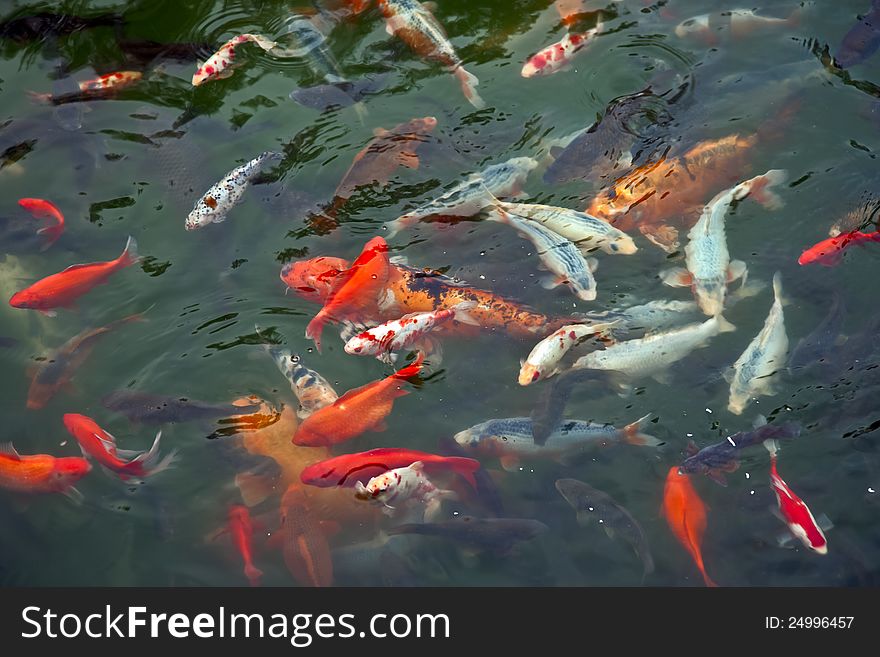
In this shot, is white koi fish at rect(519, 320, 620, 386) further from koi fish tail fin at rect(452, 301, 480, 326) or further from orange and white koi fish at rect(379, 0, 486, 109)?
orange and white koi fish at rect(379, 0, 486, 109)

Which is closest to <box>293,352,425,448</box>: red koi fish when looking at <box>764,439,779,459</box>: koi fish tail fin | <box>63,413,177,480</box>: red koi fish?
<box>63,413,177,480</box>: red koi fish

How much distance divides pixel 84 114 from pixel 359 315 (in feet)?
10.8

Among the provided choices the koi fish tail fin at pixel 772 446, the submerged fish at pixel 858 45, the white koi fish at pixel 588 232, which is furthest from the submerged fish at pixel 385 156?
the submerged fish at pixel 858 45

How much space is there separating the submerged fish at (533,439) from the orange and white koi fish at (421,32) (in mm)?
3184

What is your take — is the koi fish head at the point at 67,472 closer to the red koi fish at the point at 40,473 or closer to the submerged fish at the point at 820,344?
the red koi fish at the point at 40,473

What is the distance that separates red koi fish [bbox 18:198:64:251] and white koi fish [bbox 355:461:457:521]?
3228 millimetres

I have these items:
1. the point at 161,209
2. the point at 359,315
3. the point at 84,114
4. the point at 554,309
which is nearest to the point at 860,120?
the point at 554,309

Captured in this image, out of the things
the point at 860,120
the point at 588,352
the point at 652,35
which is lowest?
the point at 588,352

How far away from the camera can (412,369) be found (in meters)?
5.41

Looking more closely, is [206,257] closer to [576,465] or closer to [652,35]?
[576,465]

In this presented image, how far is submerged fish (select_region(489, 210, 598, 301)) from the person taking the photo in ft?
18.4

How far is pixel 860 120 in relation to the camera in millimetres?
6398

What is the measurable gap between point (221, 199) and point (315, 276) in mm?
1107
